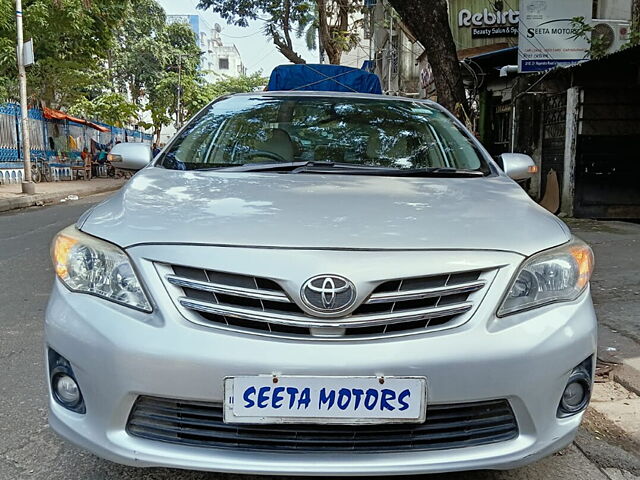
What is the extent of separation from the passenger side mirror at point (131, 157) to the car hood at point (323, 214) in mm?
505

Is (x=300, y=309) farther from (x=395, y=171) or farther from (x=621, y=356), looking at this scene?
(x=621, y=356)

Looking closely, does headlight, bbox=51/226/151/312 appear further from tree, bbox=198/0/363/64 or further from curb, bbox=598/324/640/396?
tree, bbox=198/0/363/64

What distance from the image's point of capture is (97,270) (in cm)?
180

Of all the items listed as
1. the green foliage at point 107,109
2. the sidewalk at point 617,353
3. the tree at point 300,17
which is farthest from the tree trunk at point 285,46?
the sidewalk at point 617,353

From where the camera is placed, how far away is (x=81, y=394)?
5.65 feet

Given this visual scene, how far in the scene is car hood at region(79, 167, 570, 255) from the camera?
176 cm

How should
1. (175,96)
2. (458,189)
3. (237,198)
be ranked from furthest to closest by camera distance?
1. (175,96)
2. (458,189)
3. (237,198)

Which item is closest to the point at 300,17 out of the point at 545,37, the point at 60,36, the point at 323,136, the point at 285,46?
the point at 285,46

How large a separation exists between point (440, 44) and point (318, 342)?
22.8ft

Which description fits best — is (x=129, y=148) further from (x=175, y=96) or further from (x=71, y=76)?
(x=175, y=96)

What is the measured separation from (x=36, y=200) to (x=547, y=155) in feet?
33.8

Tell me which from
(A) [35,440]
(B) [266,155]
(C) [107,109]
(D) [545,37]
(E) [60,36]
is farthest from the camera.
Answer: (C) [107,109]

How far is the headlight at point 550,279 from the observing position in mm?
1751

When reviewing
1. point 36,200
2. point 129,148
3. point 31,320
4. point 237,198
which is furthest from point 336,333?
point 36,200
